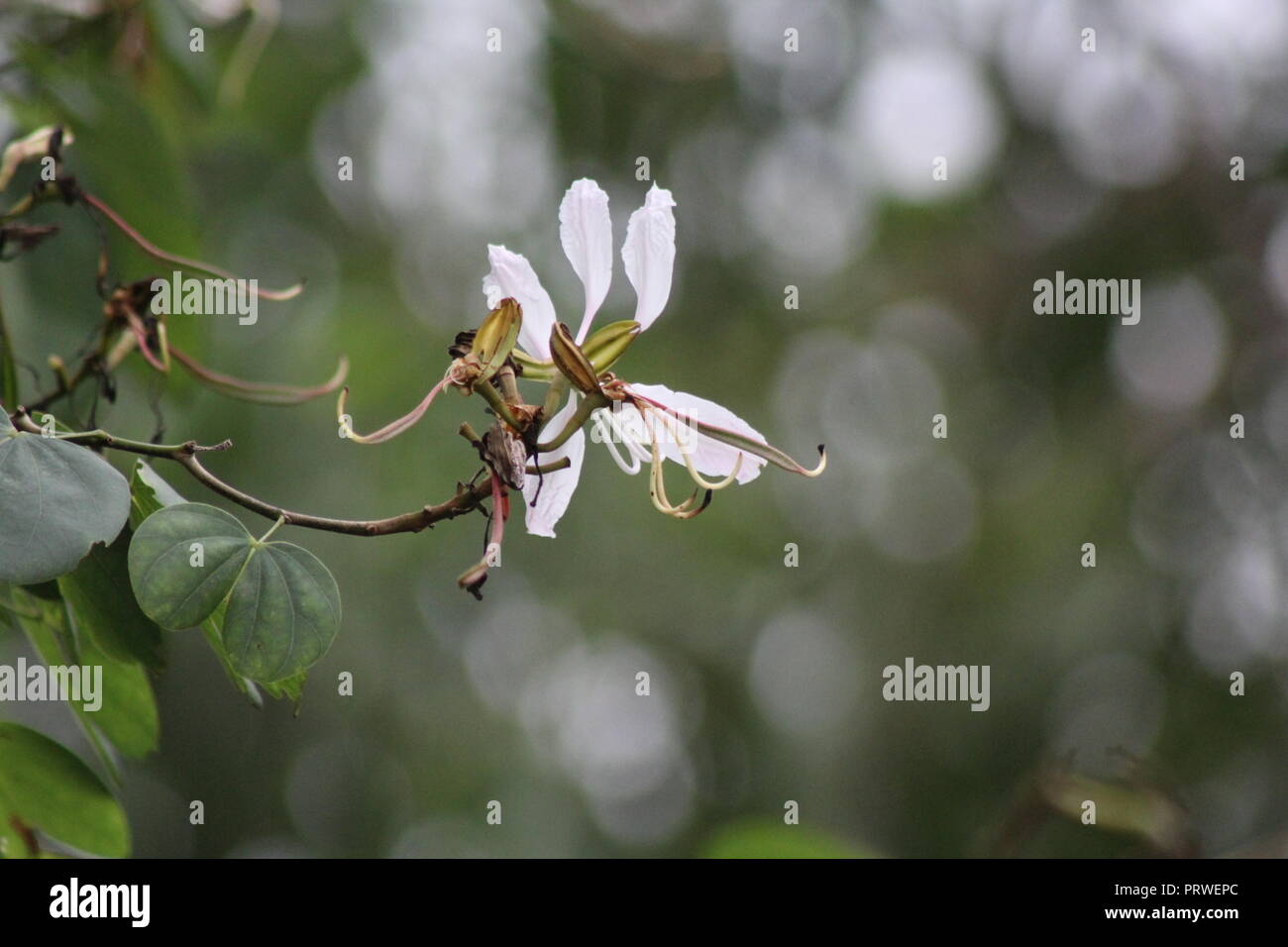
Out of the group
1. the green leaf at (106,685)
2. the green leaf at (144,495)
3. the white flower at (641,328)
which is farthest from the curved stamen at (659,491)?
the green leaf at (106,685)

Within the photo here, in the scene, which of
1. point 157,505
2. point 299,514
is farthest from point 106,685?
point 299,514

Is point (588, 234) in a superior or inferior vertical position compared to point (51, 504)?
superior

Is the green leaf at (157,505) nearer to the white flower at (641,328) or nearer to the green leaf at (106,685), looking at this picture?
the green leaf at (106,685)

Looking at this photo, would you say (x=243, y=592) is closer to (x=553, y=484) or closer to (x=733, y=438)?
(x=553, y=484)

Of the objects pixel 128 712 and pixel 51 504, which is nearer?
pixel 51 504

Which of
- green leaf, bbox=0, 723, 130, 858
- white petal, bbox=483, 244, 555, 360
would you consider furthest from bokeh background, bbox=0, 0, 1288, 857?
white petal, bbox=483, 244, 555, 360

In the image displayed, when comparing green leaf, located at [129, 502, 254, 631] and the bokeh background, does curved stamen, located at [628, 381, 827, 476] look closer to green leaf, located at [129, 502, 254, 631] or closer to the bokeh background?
→ green leaf, located at [129, 502, 254, 631]
